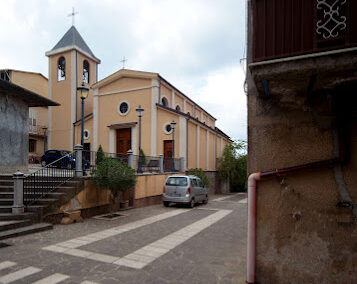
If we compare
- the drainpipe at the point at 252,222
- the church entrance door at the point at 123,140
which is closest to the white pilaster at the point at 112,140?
the church entrance door at the point at 123,140

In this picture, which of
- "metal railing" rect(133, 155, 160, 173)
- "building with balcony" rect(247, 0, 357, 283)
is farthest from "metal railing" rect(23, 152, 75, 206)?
"building with balcony" rect(247, 0, 357, 283)

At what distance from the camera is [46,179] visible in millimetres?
9070

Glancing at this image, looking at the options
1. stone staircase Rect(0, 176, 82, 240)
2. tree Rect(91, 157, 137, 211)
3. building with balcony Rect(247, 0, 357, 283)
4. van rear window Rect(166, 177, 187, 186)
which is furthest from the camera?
van rear window Rect(166, 177, 187, 186)

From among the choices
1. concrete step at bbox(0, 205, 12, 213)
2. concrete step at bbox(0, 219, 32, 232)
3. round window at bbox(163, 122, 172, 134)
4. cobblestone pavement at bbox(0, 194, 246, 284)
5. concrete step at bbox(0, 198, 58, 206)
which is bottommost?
cobblestone pavement at bbox(0, 194, 246, 284)

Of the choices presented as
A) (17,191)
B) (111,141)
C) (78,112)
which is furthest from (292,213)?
(78,112)

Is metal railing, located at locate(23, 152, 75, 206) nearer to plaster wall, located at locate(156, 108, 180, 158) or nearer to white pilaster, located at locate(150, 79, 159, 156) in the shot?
white pilaster, located at locate(150, 79, 159, 156)

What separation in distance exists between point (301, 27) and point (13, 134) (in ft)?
40.6

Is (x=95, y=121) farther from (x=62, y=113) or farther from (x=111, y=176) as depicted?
(x=111, y=176)

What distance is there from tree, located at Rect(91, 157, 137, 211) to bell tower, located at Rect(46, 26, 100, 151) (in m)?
17.9

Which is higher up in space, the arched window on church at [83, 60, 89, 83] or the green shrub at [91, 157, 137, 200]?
the arched window on church at [83, 60, 89, 83]

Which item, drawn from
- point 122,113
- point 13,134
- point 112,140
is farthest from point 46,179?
point 122,113

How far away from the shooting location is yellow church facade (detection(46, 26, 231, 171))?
21312mm

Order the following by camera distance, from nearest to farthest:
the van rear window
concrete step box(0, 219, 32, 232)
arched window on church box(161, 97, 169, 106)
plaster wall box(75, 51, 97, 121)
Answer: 1. concrete step box(0, 219, 32, 232)
2. the van rear window
3. arched window on church box(161, 97, 169, 106)
4. plaster wall box(75, 51, 97, 121)

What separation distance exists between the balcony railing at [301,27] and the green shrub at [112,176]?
7628 mm
